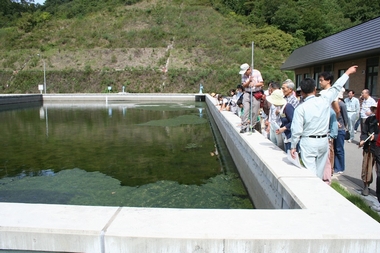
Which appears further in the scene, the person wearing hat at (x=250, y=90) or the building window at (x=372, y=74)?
the building window at (x=372, y=74)

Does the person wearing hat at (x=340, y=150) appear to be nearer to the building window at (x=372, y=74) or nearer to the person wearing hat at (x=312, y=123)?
the person wearing hat at (x=312, y=123)

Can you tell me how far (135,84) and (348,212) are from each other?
126 feet

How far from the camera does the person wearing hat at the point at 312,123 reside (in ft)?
13.1

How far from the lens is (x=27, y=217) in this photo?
2820 millimetres

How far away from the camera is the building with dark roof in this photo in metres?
13.9

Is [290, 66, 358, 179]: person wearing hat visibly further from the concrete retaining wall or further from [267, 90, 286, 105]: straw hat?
[267, 90, 286, 105]: straw hat

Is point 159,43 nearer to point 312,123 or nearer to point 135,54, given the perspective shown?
point 135,54

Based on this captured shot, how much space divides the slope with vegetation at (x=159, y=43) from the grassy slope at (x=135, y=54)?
0.43ft

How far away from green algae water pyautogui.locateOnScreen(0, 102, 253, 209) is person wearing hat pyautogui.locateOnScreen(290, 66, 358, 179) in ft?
5.93

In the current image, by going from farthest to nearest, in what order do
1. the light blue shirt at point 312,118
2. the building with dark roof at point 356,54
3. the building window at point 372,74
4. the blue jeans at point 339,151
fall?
the building window at point 372,74 → the building with dark roof at point 356,54 → the blue jeans at point 339,151 → the light blue shirt at point 312,118

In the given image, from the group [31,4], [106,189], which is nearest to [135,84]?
[106,189]

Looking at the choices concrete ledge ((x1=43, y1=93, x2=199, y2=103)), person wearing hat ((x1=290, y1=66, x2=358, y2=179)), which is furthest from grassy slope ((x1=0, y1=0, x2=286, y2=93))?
person wearing hat ((x1=290, y1=66, x2=358, y2=179))

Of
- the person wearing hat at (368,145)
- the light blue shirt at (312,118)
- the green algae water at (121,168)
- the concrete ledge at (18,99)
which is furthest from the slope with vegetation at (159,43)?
the light blue shirt at (312,118)

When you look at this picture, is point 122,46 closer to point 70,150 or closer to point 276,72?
point 276,72
